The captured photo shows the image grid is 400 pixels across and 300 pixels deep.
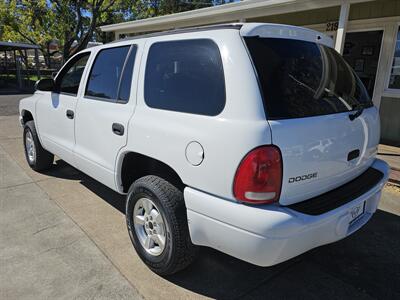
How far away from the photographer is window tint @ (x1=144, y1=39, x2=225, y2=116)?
220 cm

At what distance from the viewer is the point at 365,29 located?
7020 millimetres

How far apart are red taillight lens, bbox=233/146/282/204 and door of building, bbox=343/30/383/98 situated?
657 cm

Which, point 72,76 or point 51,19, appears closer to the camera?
point 72,76

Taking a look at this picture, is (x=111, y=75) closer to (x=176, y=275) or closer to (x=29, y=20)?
(x=176, y=275)

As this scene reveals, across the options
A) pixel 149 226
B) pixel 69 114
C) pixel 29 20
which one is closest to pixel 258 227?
pixel 149 226

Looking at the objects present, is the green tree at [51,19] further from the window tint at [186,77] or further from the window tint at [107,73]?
the window tint at [186,77]

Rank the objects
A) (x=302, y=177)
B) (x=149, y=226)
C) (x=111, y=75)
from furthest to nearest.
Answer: (x=111, y=75)
(x=149, y=226)
(x=302, y=177)

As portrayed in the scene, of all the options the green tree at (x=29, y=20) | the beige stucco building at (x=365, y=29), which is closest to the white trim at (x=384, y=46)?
the beige stucco building at (x=365, y=29)

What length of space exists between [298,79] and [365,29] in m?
5.96

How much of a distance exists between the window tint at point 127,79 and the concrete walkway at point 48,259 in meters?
1.41

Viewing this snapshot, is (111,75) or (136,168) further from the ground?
(111,75)

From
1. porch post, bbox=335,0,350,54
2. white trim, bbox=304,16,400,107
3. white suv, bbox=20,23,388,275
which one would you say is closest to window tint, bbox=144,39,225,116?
white suv, bbox=20,23,388,275

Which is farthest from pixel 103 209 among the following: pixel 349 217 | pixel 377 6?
pixel 377 6

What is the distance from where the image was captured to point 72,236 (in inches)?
128
